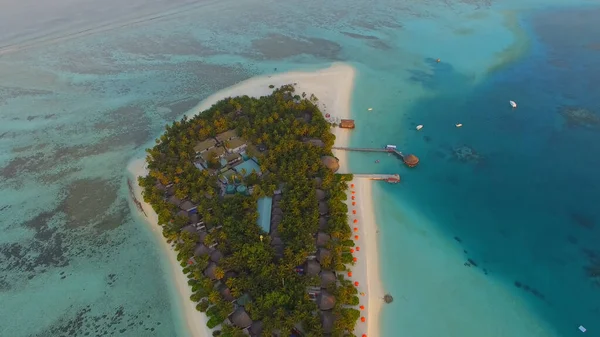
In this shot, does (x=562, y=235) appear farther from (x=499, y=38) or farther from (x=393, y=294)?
(x=499, y=38)

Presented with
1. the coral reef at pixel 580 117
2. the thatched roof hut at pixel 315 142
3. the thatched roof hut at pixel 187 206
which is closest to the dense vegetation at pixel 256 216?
the thatched roof hut at pixel 187 206

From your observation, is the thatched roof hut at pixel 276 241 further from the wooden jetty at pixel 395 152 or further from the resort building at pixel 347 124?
the resort building at pixel 347 124

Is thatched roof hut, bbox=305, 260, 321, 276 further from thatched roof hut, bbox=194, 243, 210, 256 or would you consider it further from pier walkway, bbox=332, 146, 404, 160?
pier walkway, bbox=332, 146, 404, 160

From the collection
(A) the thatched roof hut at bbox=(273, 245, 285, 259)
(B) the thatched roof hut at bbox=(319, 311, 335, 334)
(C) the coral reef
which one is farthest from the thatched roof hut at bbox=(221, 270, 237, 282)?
(C) the coral reef

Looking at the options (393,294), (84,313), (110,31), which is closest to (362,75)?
(393,294)

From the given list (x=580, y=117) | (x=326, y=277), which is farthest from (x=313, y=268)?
(x=580, y=117)

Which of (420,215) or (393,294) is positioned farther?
(420,215)
